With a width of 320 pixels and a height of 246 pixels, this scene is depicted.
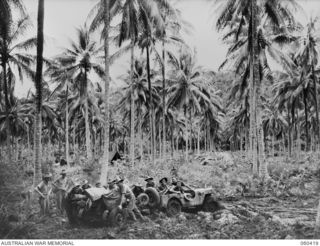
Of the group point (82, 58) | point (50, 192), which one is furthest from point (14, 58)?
point (50, 192)

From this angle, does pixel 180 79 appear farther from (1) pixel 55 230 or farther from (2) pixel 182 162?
(1) pixel 55 230

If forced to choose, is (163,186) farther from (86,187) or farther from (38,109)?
(38,109)

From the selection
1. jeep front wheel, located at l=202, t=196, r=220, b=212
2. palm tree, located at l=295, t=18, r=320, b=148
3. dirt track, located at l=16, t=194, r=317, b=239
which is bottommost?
dirt track, located at l=16, t=194, r=317, b=239

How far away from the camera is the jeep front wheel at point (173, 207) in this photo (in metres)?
10.2

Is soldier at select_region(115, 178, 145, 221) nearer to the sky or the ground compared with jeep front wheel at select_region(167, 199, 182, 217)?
nearer to the sky

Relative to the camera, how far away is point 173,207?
10.3 m

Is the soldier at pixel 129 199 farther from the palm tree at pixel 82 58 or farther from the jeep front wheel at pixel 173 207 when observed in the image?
the palm tree at pixel 82 58

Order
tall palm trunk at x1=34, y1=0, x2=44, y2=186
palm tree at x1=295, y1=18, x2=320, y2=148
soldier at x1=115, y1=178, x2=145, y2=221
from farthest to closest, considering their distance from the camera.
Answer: palm tree at x1=295, y1=18, x2=320, y2=148
tall palm trunk at x1=34, y1=0, x2=44, y2=186
soldier at x1=115, y1=178, x2=145, y2=221

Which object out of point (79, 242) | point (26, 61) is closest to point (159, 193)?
point (79, 242)

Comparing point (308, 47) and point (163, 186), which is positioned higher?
point (308, 47)

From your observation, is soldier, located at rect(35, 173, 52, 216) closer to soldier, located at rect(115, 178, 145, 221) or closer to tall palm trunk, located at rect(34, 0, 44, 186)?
tall palm trunk, located at rect(34, 0, 44, 186)

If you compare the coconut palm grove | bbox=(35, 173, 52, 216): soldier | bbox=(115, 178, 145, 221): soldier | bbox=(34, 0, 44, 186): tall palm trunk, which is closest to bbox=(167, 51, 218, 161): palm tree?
the coconut palm grove

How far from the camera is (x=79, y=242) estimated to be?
9.11m

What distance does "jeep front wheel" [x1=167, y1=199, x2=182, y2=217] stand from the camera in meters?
10.2
